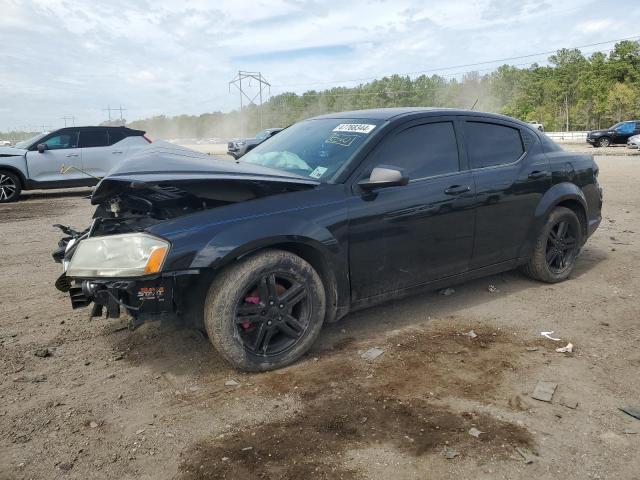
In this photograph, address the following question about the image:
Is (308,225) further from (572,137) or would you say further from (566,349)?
(572,137)

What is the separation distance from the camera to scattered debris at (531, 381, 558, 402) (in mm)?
2971

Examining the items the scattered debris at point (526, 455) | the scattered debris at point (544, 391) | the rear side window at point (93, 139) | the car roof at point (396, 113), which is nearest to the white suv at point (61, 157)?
the rear side window at point (93, 139)

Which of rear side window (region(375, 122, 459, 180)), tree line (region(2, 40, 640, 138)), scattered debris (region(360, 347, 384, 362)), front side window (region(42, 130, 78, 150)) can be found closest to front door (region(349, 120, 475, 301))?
rear side window (region(375, 122, 459, 180))

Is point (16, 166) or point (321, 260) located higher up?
point (16, 166)

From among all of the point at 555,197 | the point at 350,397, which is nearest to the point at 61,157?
the point at 555,197

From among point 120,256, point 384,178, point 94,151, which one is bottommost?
point 120,256

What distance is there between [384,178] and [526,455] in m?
1.82

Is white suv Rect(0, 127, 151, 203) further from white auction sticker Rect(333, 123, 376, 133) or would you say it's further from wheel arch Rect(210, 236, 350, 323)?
wheel arch Rect(210, 236, 350, 323)

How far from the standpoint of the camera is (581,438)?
259 centimetres

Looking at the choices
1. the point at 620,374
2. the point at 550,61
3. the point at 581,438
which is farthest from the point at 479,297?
Answer: the point at 550,61

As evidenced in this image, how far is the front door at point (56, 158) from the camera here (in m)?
12.1

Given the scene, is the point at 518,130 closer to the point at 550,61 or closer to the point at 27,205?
the point at 27,205

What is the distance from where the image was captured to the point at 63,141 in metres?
12.5

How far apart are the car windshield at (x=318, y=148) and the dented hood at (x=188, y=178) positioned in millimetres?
212
